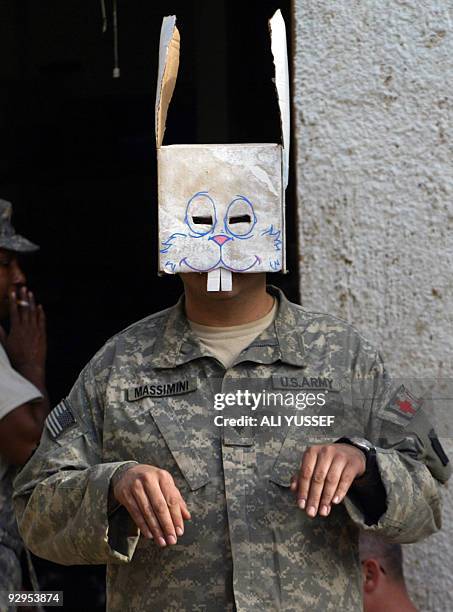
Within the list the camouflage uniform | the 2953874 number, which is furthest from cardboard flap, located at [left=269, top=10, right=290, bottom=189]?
the 2953874 number

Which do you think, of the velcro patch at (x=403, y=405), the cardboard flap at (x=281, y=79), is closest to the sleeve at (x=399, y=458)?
the velcro patch at (x=403, y=405)

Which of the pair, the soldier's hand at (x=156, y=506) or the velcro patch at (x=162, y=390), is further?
the velcro patch at (x=162, y=390)

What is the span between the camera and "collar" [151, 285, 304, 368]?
288 cm

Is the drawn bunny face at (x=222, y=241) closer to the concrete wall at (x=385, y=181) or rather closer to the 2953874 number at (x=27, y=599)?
the concrete wall at (x=385, y=181)

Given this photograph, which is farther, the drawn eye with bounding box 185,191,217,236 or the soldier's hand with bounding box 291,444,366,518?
the drawn eye with bounding box 185,191,217,236

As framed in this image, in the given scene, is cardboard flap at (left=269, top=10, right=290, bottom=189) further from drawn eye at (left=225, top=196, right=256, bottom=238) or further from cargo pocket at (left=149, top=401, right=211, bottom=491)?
cargo pocket at (left=149, top=401, right=211, bottom=491)

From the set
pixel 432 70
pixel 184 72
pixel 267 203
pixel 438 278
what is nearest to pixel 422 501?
pixel 267 203

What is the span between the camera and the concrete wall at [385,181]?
362 cm

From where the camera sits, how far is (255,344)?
9.47ft

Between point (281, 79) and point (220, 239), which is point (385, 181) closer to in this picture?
point (281, 79)

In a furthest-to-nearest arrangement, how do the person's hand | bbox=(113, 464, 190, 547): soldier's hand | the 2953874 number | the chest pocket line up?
the person's hand
the 2953874 number
the chest pocket
bbox=(113, 464, 190, 547): soldier's hand

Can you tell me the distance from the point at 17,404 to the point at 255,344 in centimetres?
111

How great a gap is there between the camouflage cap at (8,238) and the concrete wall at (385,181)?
952 millimetres

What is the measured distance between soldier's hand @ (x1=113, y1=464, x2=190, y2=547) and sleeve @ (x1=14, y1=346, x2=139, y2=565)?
118 millimetres
